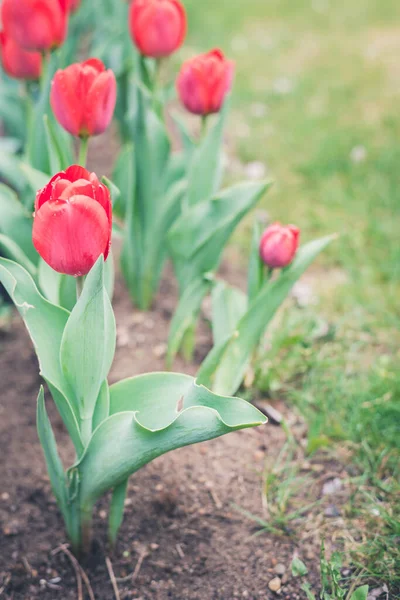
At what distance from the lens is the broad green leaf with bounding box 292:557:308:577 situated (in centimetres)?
136

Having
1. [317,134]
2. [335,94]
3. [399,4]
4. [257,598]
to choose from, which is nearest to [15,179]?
[257,598]

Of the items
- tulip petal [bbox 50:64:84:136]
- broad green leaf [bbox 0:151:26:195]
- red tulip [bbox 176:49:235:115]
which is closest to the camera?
tulip petal [bbox 50:64:84:136]

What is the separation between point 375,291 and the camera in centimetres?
Answer: 232

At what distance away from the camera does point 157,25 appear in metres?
1.63

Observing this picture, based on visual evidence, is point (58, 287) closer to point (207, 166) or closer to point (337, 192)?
point (207, 166)

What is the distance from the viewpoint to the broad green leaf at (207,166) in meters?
1.70

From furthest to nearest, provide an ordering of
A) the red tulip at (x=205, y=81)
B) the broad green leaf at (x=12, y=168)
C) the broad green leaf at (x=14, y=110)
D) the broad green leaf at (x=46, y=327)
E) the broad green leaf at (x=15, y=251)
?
the broad green leaf at (x=14, y=110)
the broad green leaf at (x=12, y=168)
the red tulip at (x=205, y=81)
the broad green leaf at (x=15, y=251)
the broad green leaf at (x=46, y=327)

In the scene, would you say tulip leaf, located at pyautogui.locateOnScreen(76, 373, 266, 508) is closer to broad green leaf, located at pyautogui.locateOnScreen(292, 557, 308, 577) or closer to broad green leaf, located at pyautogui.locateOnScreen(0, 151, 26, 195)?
broad green leaf, located at pyautogui.locateOnScreen(292, 557, 308, 577)

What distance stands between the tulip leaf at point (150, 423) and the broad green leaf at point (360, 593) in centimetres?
45

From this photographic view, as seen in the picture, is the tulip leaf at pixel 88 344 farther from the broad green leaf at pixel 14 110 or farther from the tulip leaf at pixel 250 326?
the broad green leaf at pixel 14 110

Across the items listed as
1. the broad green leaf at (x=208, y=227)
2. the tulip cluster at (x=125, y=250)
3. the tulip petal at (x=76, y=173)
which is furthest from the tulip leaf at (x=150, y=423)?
the broad green leaf at (x=208, y=227)

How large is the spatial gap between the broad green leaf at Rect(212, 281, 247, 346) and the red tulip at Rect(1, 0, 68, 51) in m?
0.77

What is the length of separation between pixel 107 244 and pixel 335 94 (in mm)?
3199

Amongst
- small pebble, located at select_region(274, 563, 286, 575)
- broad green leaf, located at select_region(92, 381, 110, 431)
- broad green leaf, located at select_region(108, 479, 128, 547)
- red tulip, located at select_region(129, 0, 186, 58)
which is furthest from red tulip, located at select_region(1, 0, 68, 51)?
small pebble, located at select_region(274, 563, 286, 575)
